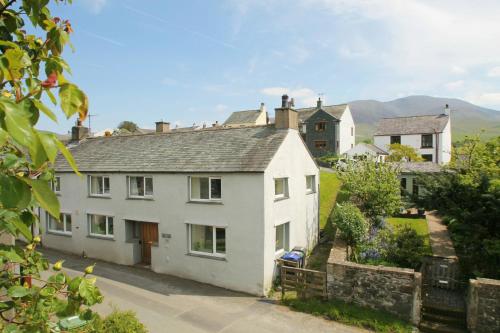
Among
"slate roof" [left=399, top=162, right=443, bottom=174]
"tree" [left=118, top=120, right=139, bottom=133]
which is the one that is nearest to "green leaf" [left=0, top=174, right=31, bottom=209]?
"slate roof" [left=399, top=162, right=443, bottom=174]

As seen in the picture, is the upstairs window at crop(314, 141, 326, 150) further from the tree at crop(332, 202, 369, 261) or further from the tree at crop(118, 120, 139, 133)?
the tree at crop(118, 120, 139, 133)

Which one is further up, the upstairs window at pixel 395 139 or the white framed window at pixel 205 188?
the upstairs window at pixel 395 139

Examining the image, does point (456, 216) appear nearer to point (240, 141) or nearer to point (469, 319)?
point (469, 319)

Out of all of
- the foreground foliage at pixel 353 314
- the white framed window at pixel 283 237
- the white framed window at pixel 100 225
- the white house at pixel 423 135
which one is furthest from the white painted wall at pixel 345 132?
→ the foreground foliage at pixel 353 314

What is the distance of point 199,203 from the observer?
1675 centimetres

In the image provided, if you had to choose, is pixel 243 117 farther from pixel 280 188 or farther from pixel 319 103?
pixel 280 188

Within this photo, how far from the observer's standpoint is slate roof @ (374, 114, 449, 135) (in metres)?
52.8

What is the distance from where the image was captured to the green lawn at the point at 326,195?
2764 centimetres

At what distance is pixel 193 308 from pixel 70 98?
13.7m

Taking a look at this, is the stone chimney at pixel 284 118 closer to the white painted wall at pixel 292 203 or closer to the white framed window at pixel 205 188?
the white painted wall at pixel 292 203

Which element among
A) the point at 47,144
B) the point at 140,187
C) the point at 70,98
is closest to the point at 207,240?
the point at 140,187

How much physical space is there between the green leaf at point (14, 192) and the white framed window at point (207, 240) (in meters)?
15.3

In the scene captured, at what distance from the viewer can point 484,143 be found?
20297 mm

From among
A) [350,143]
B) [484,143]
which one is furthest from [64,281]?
[350,143]
